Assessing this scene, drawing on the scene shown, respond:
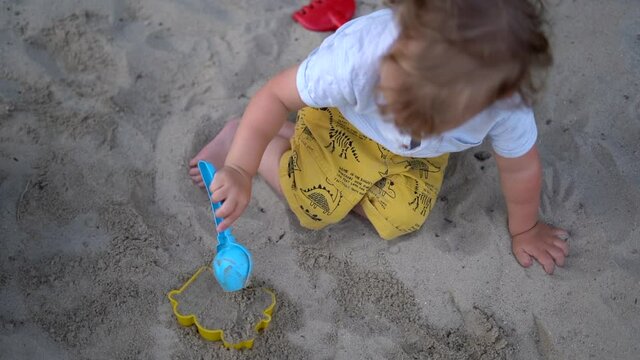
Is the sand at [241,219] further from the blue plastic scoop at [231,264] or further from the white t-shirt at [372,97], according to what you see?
the white t-shirt at [372,97]

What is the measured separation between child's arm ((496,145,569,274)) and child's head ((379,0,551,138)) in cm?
40

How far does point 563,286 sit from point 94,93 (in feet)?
3.95

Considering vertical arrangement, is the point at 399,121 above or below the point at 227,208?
above

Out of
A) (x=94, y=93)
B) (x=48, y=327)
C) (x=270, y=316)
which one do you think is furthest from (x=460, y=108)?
(x=94, y=93)

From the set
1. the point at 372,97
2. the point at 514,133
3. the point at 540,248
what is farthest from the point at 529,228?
the point at 372,97

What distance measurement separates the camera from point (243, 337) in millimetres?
1356

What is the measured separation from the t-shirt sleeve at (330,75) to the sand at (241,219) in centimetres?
38

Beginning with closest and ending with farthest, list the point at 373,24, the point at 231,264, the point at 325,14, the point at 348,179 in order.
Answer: the point at 373,24 → the point at 231,264 → the point at 348,179 → the point at 325,14

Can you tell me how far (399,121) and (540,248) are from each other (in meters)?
0.61

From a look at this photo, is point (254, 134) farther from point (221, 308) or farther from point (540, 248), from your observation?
point (540, 248)

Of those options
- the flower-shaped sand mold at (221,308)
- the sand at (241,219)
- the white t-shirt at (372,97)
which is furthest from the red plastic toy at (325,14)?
the flower-shaped sand mold at (221,308)

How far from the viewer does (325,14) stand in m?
1.87

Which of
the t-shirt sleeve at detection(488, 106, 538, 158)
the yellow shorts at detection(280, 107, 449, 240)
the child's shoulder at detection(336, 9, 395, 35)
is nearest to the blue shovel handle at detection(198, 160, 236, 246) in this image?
the yellow shorts at detection(280, 107, 449, 240)

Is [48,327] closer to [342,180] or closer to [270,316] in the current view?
[270,316]
